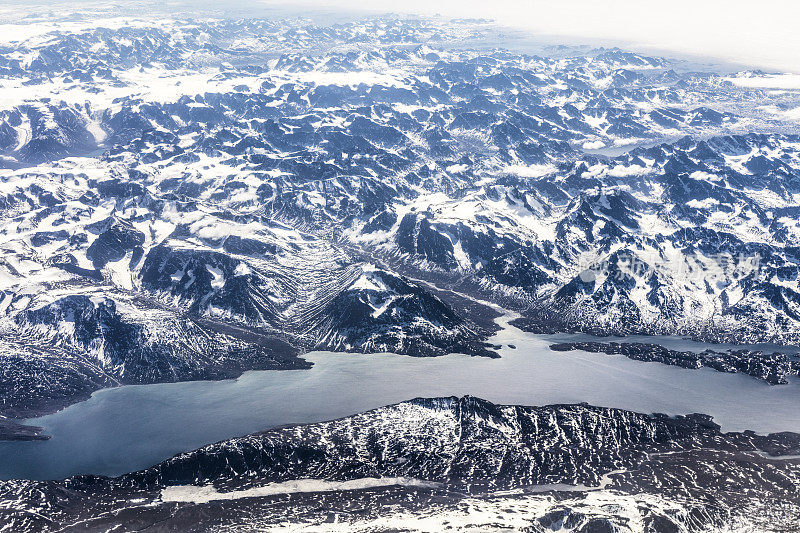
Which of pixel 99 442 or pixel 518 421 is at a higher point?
pixel 518 421

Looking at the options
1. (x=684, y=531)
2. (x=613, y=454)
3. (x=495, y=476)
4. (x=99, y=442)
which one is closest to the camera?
(x=684, y=531)

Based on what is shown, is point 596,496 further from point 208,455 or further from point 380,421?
point 208,455

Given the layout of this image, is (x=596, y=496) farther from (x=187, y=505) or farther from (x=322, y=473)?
(x=187, y=505)

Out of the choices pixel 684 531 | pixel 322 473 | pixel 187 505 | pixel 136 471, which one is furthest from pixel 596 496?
pixel 136 471

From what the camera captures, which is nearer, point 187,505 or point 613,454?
point 187,505

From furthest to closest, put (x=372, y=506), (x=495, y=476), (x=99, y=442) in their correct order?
(x=99, y=442), (x=495, y=476), (x=372, y=506)

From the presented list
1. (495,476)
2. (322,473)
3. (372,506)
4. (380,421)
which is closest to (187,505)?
(322,473)
